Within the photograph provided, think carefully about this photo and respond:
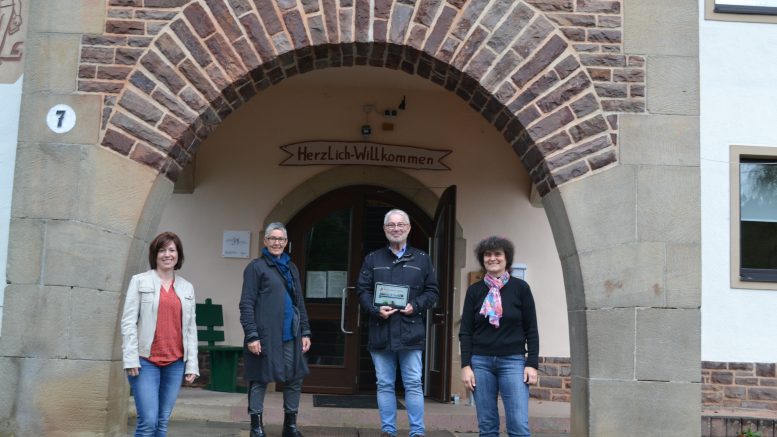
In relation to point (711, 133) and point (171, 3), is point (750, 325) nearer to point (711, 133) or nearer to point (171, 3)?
point (711, 133)

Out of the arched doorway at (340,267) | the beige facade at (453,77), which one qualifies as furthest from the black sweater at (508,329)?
the arched doorway at (340,267)

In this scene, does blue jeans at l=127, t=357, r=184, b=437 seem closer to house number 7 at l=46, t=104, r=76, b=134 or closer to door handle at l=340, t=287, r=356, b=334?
house number 7 at l=46, t=104, r=76, b=134

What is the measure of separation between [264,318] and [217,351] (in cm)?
312

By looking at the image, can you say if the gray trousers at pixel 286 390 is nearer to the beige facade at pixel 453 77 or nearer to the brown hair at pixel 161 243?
the beige facade at pixel 453 77

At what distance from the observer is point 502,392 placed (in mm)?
5473

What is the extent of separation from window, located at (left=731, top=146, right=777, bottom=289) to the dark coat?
13.3ft

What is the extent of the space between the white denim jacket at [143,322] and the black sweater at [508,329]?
165cm

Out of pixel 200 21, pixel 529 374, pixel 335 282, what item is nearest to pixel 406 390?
pixel 529 374

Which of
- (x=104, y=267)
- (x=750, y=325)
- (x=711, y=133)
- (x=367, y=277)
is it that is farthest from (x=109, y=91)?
(x=750, y=325)

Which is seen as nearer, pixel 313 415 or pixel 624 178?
pixel 624 178

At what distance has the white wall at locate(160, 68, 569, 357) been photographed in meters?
9.69

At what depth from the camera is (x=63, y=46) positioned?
6.34 meters

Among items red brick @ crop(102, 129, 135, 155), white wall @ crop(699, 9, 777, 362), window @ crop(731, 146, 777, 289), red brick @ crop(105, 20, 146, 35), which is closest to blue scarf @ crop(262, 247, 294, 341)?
red brick @ crop(102, 129, 135, 155)

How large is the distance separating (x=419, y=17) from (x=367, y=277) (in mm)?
1917
